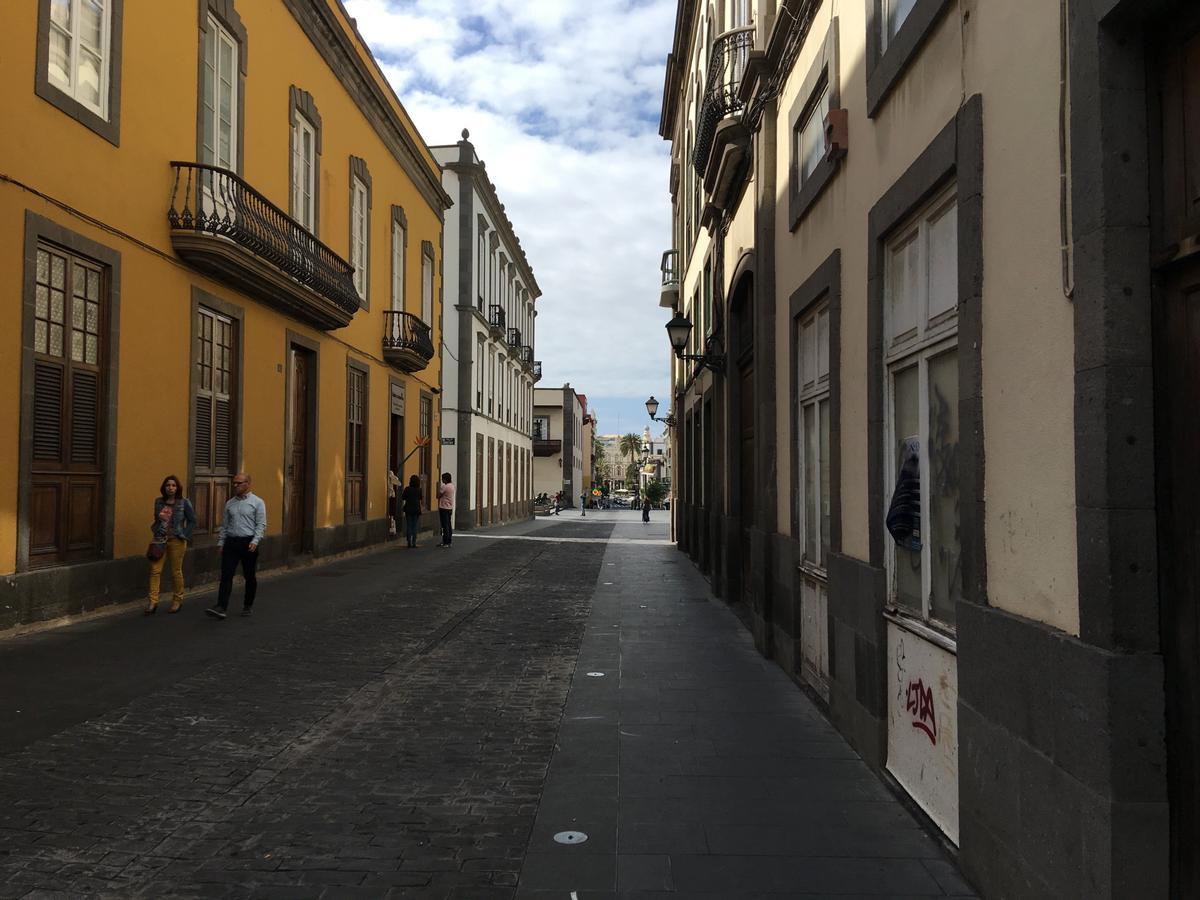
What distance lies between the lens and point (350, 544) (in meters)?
19.4

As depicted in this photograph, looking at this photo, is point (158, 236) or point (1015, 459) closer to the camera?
point (1015, 459)

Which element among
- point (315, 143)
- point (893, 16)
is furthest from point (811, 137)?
point (315, 143)

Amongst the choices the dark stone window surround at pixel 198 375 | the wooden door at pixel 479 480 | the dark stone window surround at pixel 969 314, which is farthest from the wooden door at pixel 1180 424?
the wooden door at pixel 479 480

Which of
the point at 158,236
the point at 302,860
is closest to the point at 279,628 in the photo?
the point at 158,236

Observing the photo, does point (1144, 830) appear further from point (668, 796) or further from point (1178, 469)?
point (668, 796)

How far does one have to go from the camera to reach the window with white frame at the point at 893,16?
5.09 metres

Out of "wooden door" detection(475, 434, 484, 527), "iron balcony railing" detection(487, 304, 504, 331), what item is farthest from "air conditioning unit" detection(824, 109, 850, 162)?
"iron balcony railing" detection(487, 304, 504, 331)

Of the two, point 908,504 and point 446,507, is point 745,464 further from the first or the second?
point 446,507

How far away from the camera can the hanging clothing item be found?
4.68 m

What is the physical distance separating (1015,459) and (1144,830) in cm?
129

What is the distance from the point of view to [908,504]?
4.71 meters

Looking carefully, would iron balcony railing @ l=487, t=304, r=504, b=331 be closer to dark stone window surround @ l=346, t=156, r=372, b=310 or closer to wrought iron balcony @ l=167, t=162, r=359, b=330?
dark stone window surround @ l=346, t=156, r=372, b=310

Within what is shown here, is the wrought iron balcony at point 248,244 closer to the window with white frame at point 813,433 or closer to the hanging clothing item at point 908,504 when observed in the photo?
the window with white frame at point 813,433

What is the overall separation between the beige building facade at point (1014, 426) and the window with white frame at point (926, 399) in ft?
0.06
